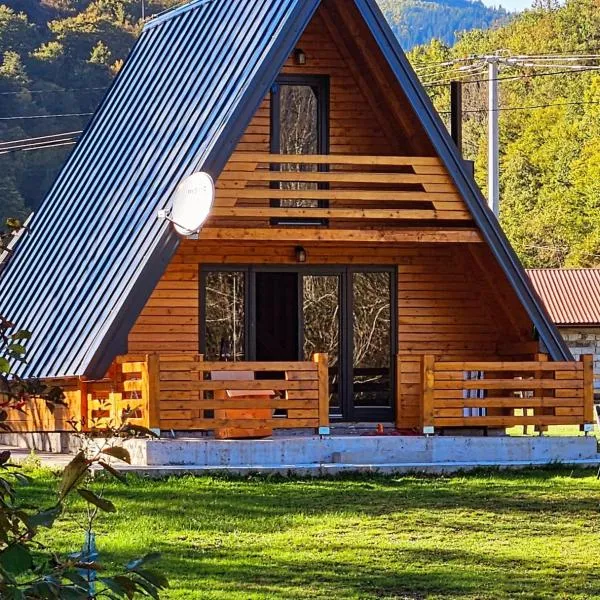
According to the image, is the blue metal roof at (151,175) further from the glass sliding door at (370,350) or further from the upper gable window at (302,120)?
the glass sliding door at (370,350)

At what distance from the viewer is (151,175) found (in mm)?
17688

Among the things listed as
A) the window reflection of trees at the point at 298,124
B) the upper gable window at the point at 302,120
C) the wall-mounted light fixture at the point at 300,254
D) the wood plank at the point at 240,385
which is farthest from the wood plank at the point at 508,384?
the window reflection of trees at the point at 298,124

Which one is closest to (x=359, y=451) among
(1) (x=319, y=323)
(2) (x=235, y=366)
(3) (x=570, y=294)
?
(2) (x=235, y=366)

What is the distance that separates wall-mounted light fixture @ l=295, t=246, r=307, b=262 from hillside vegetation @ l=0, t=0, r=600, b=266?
41267mm

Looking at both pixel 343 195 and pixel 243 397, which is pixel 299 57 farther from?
pixel 243 397

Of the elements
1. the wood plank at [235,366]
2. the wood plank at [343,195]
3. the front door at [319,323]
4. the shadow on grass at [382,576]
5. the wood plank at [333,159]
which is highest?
the wood plank at [333,159]

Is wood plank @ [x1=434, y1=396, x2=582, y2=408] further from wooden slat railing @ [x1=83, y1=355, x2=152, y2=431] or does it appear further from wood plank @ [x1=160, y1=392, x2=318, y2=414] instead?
wooden slat railing @ [x1=83, y1=355, x2=152, y2=431]

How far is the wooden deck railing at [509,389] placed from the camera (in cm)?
1659

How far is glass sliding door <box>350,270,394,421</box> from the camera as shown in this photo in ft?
63.0

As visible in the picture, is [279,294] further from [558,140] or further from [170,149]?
[558,140]

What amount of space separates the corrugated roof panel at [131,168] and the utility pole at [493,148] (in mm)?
13637

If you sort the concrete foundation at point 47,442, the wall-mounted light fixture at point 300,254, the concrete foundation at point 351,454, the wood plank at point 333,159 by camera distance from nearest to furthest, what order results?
the concrete foundation at point 351,454 → the wood plank at point 333,159 → the concrete foundation at point 47,442 → the wall-mounted light fixture at point 300,254

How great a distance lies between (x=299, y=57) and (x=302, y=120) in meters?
0.76

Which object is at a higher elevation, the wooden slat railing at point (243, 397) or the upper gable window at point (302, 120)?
the upper gable window at point (302, 120)
